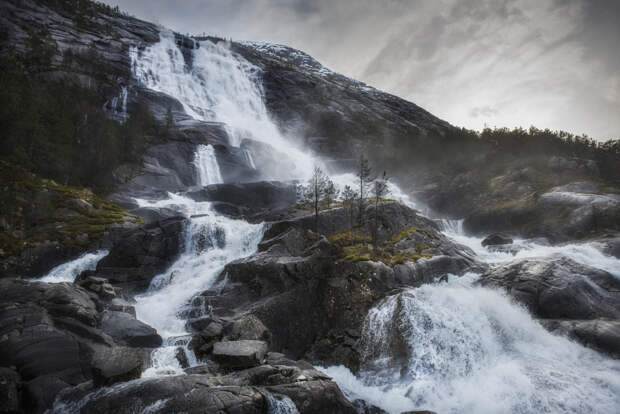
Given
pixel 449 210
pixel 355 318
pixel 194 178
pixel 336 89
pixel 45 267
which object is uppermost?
pixel 336 89

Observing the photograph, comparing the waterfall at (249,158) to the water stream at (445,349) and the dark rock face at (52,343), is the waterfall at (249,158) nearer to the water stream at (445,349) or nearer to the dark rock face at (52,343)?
the water stream at (445,349)

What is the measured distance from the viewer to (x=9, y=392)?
41.0ft

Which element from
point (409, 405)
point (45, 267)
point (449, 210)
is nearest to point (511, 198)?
point (449, 210)

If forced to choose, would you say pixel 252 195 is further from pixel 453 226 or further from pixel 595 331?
pixel 595 331

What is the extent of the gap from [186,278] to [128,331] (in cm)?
1153

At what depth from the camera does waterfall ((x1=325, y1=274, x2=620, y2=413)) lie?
16.0 m

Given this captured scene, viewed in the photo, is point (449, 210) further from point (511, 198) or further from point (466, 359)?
point (466, 359)

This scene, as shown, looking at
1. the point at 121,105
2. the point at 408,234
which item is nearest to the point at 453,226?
the point at 408,234

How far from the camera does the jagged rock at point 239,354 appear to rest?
49.8 ft

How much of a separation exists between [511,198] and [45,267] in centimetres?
6909

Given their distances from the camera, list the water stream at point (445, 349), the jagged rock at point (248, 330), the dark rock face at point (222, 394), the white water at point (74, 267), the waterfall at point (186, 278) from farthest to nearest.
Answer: the white water at point (74, 267)
the jagged rock at point (248, 330)
the waterfall at point (186, 278)
the water stream at point (445, 349)
the dark rock face at point (222, 394)

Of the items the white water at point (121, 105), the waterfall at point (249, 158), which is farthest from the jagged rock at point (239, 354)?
the white water at point (121, 105)

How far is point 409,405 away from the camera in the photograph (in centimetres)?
1675

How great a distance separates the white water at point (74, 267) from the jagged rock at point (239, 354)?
22.0 metres
